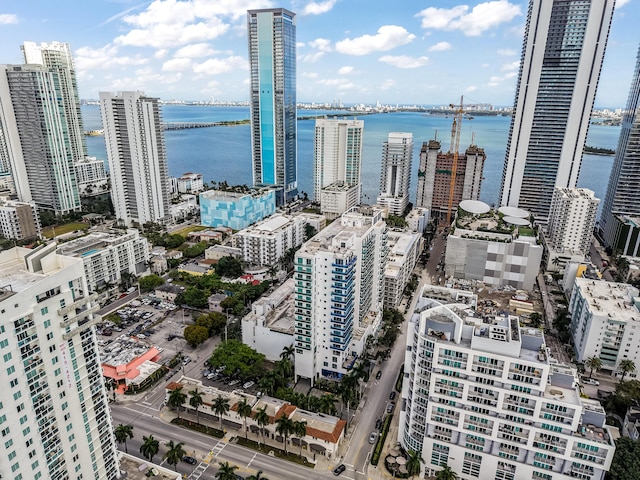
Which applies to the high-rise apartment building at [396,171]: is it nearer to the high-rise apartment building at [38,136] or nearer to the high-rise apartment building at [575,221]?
the high-rise apartment building at [575,221]

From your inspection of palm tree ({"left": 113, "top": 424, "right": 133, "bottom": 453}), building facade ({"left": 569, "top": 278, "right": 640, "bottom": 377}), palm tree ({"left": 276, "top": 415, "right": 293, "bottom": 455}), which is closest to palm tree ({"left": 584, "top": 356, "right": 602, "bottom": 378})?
building facade ({"left": 569, "top": 278, "right": 640, "bottom": 377})

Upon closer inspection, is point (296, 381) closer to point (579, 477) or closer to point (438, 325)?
point (438, 325)

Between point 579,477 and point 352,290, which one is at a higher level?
point 352,290

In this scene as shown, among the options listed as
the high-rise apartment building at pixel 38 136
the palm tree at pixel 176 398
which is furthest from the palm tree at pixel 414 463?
the high-rise apartment building at pixel 38 136

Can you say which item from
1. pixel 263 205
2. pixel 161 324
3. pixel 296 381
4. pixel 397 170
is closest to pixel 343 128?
pixel 397 170

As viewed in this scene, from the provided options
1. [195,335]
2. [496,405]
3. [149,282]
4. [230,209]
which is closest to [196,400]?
[195,335]
